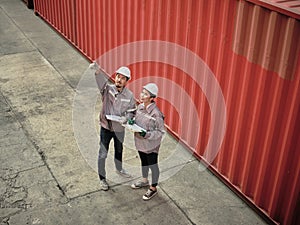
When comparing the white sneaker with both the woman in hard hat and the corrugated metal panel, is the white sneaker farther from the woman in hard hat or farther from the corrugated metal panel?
the corrugated metal panel

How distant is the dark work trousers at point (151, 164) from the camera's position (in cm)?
591

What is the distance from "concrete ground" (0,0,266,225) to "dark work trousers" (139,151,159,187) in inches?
11.4

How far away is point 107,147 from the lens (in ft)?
20.2

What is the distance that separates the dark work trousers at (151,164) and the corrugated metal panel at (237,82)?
3.30 ft

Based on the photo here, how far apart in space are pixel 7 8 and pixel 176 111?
8.47 m

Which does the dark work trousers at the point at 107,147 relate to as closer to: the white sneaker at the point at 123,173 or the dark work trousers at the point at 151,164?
the white sneaker at the point at 123,173

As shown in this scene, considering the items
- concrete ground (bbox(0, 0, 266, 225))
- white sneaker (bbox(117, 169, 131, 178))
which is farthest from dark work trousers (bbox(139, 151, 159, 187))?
white sneaker (bbox(117, 169, 131, 178))

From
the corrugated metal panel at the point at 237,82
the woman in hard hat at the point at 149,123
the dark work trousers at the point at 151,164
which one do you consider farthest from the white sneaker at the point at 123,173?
the corrugated metal panel at the point at 237,82

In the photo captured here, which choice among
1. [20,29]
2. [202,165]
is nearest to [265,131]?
[202,165]

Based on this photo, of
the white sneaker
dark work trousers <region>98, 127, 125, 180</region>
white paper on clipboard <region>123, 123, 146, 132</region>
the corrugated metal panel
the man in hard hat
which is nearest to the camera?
the corrugated metal panel

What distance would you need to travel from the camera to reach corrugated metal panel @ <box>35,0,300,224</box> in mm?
5137

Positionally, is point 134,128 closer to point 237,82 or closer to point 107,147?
point 107,147

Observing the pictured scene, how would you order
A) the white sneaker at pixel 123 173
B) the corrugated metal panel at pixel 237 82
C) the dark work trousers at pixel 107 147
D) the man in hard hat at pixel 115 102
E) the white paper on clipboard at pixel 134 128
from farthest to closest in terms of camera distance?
the white sneaker at pixel 123 173
the dark work trousers at pixel 107 147
the man in hard hat at pixel 115 102
the white paper on clipboard at pixel 134 128
the corrugated metal panel at pixel 237 82

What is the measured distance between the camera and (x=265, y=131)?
18.1ft
